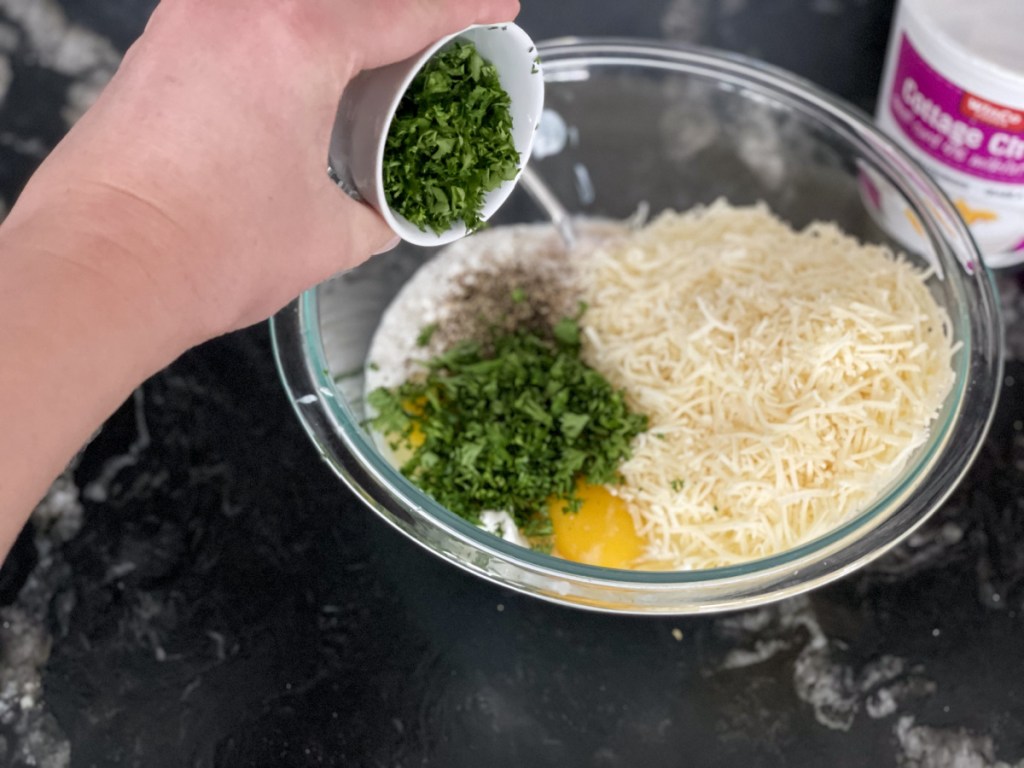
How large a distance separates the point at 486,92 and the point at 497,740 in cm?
96

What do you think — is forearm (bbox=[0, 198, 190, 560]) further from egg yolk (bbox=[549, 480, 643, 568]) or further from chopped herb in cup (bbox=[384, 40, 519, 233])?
egg yolk (bbox=[549, 480, 643, 568])

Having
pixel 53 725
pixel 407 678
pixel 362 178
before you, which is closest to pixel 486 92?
pixel 362 178

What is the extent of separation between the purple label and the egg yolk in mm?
883

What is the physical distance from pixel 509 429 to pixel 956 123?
956mm

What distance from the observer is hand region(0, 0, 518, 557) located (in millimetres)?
1023

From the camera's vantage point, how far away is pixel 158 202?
3.50 ft

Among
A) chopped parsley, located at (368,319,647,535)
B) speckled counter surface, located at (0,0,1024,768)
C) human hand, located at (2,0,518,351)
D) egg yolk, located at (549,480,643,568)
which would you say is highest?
human hand, located at (2,0,518,351)

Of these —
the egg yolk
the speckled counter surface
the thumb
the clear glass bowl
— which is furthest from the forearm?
the egg yolk

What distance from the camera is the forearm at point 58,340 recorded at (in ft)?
3.31

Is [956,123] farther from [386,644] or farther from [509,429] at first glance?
[386,644]

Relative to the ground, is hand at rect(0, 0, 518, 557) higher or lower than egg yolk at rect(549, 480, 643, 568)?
higher

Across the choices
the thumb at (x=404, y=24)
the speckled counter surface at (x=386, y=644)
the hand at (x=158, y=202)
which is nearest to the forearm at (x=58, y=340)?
the hand at (x=158, y=202)

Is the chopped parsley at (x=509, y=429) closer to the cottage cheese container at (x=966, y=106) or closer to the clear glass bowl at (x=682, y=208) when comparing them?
the clear glass bowl at (x=682, y=208)

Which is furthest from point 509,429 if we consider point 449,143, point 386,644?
point 449,143
